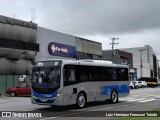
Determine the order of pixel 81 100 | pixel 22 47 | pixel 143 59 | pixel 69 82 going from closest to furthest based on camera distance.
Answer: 1. pixel 69 82
2. pixel 81 100
3. pixel 22 47
4. pixel 143 59

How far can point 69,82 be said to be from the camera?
703 inches

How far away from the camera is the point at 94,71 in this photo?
20.5 metres

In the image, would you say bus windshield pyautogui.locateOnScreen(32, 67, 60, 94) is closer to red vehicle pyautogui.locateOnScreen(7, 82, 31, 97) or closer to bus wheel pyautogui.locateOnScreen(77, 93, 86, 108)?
bus wheel pyautogui.locateOnScreen(77, 93, 86, 108)

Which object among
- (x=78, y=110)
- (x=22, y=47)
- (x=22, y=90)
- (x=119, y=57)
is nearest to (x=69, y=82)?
(x=78, y=110)

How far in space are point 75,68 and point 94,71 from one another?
2.25 meters

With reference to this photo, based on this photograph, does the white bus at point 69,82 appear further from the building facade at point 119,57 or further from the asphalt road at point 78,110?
the building facade at point 119,57

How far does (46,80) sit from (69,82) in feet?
4.28

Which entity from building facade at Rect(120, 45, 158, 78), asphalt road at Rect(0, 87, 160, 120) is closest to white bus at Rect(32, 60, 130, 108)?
asphalt road at Rect(0, 87, 160, 120)

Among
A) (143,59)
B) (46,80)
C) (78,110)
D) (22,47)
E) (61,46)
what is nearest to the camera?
(46,80)

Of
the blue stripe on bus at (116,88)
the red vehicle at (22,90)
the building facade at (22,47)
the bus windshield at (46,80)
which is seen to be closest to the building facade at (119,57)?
the building facade at (22,47)

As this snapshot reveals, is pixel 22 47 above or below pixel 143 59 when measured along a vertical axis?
below

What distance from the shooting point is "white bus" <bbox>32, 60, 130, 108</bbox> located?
1723 cm

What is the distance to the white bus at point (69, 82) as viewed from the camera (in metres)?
17.2

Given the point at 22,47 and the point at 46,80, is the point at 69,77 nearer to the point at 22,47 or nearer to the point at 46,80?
the point at 46,80
